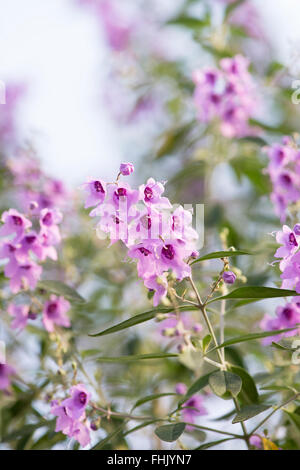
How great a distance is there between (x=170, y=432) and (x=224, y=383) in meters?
0.15

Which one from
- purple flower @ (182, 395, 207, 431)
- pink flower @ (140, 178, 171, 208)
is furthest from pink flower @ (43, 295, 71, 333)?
pink flower @ (140, 178, 171, 208)

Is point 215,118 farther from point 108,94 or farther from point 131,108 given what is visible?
point 108,94

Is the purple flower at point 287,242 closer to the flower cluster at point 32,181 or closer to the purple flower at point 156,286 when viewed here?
the purple flower at point 156,286

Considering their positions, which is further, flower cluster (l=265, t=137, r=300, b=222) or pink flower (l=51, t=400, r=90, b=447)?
flower cluster (l=265, t=137, r=300, b=222)

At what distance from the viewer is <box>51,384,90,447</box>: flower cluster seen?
1.28m

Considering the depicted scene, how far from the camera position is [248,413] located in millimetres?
1172

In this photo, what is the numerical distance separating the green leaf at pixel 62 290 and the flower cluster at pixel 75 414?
214 mm

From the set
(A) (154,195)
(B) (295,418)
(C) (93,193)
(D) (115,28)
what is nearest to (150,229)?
(A) (154,195)

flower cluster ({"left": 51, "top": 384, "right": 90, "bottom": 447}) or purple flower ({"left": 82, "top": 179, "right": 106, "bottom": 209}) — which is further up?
purple flower ({"left": 82, "top": 179, "right": 106, "bottom": 209})

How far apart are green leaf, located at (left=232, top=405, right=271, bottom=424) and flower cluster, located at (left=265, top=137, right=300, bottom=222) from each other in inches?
22.9

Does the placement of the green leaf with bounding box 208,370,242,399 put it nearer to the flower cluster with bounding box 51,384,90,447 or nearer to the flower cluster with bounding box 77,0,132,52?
the flower cluster with bounding box 51,384,90,447

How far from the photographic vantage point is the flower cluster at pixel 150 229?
1.11 m

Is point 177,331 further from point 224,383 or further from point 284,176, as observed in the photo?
point 284,176

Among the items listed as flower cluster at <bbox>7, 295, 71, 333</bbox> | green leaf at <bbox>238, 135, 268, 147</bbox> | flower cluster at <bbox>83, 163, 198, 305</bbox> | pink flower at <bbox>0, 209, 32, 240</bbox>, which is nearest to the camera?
flower cluster at <bbox>83, 163, 198, 305</bbox>
